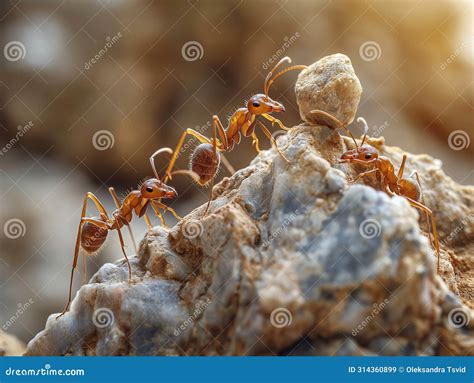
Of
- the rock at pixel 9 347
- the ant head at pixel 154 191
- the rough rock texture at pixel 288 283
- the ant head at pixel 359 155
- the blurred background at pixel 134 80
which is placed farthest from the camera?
the blurred background at pixel 134 80

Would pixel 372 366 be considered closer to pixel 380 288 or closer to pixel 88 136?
pixel 380 288

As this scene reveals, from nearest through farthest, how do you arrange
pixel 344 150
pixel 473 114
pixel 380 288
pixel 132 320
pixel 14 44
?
pixel 380 288, pixel 132 320, pixel 344 150, pixel 14 44, pixel 473 114

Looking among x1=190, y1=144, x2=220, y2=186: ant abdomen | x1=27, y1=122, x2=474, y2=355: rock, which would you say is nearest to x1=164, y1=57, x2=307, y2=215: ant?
x1=190, y1=144, x2=220, y2=186: ant abdomen

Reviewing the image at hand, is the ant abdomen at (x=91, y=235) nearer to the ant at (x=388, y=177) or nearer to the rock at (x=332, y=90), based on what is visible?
the rock at (x=332, y=90)

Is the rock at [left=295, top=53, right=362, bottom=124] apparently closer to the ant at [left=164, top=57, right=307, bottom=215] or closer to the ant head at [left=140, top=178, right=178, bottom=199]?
the ant at [left=164, top=57, right=307, bottom=215]

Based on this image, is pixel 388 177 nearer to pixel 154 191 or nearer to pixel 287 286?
pixel 287 286

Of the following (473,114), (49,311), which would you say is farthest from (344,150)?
(473,114)

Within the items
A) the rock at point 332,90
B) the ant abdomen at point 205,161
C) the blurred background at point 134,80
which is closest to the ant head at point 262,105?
the ant abdomen at point 205,161
